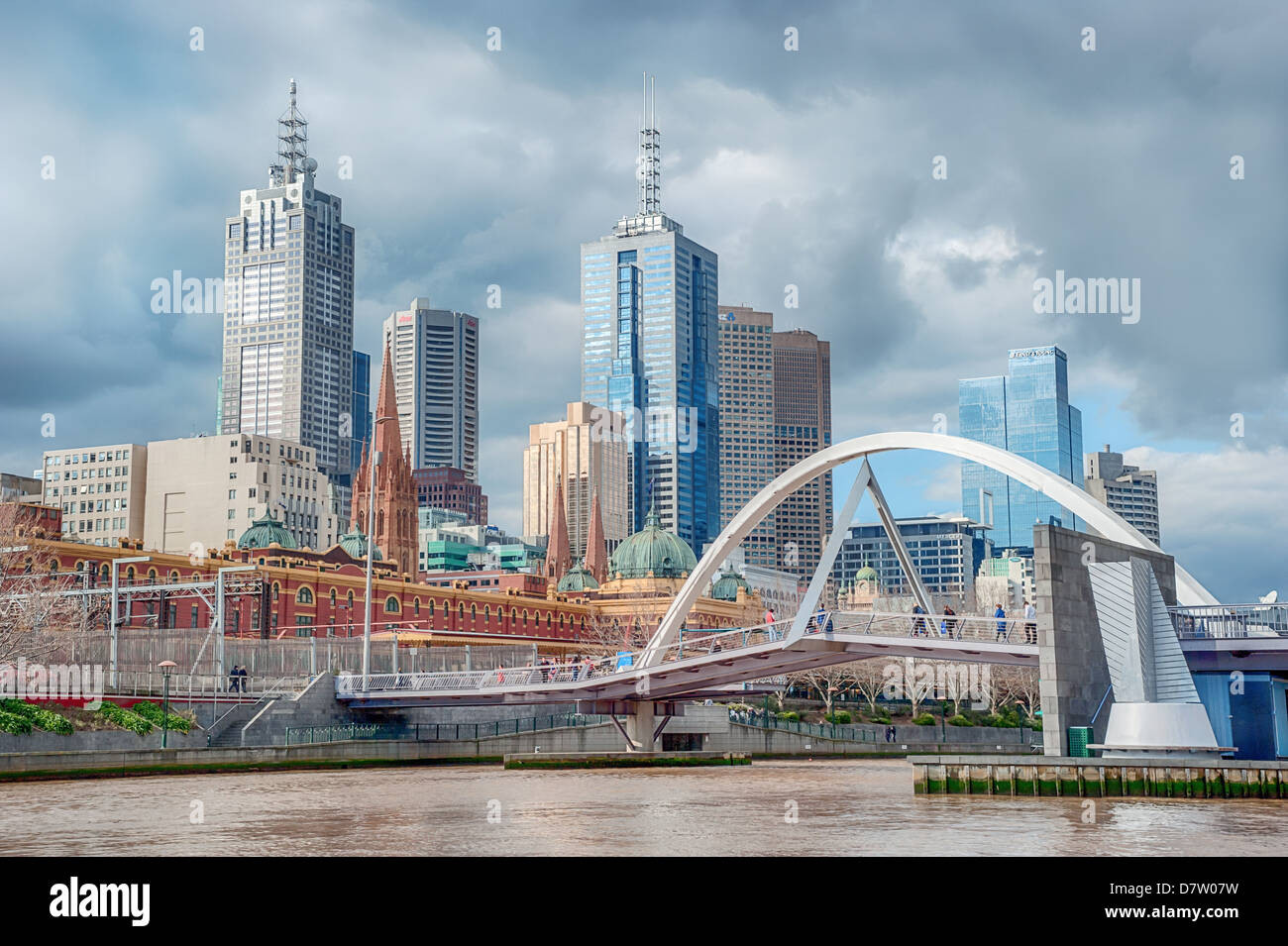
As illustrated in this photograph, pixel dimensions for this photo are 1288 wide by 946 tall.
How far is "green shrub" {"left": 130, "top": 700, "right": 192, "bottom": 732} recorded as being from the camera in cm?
5853

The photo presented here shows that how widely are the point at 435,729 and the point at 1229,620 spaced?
39.2 meters

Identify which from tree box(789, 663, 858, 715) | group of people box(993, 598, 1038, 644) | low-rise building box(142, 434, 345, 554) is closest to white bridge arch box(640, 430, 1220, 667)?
group of people box(993, 598, 1038, 644)

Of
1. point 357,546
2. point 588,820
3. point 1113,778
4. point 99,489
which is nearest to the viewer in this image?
point 588,820

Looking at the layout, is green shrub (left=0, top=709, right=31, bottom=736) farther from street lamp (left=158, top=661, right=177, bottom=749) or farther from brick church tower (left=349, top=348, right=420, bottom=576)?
brick church tower (left=349, top=348, right=420, bottom=576)

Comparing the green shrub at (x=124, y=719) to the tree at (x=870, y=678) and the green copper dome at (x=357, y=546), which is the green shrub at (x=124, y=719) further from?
the green copper dome at (x=357, y=546)

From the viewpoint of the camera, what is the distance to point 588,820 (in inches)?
1298

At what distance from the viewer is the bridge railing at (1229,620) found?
44750 mm

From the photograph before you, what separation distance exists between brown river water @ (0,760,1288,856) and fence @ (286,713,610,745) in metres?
16.4

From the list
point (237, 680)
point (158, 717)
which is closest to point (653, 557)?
point (237, 680)

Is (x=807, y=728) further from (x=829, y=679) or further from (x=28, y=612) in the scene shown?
(x=28, y=612)

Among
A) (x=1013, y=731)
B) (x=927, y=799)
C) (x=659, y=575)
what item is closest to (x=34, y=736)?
(x=927, y=799)

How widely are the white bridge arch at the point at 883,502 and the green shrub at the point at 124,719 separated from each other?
2068 cm
